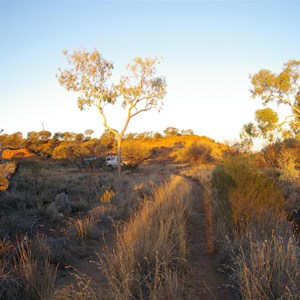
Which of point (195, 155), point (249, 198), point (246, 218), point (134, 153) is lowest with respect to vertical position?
point (246, 218)

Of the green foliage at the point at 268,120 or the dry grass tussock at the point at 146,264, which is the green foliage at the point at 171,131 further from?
the dry grass tussock at the point at 146,264

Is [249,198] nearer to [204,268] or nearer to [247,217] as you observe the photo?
[247,217]

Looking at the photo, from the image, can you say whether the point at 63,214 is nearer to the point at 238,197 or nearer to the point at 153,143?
the point at 238,197

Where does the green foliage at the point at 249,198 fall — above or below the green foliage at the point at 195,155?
below

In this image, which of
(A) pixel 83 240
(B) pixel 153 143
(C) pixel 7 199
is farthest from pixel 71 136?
(A) pixel 83 240

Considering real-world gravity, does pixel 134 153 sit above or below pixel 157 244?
above

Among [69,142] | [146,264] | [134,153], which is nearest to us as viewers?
[146,264]

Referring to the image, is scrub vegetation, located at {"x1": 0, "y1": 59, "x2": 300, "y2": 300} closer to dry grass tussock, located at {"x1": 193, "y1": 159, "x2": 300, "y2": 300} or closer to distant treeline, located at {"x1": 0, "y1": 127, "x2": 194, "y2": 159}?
dry grass tussock, located at {"x1": 193, "y1": 159, "x2": 300, "y2": 300}

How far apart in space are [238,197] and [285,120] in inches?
872

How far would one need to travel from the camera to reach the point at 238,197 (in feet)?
23.4

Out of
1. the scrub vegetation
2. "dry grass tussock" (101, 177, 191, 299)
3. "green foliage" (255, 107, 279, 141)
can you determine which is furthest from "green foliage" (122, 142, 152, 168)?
"dry grass tussock" (101, 177, 191, 299)

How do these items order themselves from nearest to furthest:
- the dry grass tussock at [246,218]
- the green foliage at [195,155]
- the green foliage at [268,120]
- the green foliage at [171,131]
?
the dry grass tussock at [246,218] < the green foliage at [268,120] < the green foliage at [195,155] < the green foliage at [171,131]

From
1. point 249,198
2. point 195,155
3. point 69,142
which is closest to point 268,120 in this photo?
point 195,155

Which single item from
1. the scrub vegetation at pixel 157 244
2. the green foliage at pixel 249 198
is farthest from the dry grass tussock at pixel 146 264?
the green foliage at pixel 249 198
